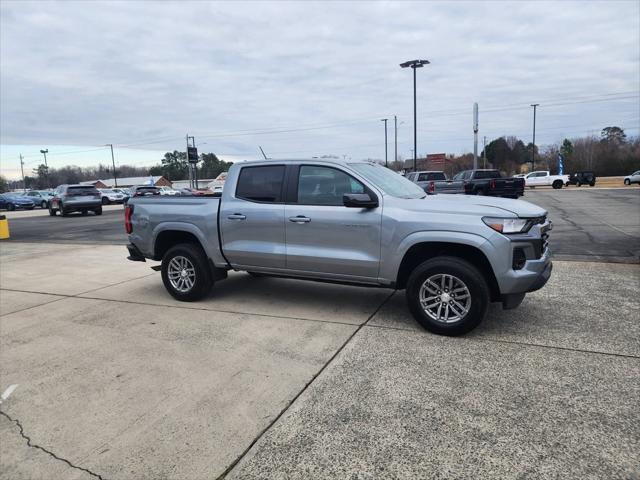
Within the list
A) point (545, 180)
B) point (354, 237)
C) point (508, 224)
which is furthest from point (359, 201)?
point (545, 180)

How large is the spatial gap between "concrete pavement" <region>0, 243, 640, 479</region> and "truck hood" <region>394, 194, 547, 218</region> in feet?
4.08

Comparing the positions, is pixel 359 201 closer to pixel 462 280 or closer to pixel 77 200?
→ pixel 462 280

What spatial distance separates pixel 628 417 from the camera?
9.86 feet

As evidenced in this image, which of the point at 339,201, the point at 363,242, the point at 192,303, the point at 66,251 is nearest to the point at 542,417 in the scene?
the point at 363,242

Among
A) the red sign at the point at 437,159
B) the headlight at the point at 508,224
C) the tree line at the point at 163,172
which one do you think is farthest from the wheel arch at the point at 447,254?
the tree line at the point at 163,172

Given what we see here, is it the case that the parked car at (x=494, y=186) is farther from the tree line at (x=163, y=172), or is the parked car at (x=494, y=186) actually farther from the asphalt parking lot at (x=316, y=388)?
the tree line at (x=163, y=172)

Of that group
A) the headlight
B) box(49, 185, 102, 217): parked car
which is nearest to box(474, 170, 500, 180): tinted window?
box(49, 185, 102, 217): parked car

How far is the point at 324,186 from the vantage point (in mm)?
5188

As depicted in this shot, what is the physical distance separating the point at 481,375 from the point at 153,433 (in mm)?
2522

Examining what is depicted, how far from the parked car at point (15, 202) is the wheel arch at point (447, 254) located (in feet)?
141

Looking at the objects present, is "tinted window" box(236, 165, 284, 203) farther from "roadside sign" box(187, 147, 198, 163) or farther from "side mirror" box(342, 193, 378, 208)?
"roadside sign" box(187, 147, 198, 163)

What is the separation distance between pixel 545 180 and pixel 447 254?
141 feet

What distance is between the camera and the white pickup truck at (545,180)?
131 ft

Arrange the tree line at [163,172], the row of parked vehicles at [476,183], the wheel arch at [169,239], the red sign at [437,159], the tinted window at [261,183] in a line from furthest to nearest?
the tree line at [163,172] < the red sign at [437,159] < the row of parked vehicles at [476,183] < the wheel arch at [169,239] < the tinted window at [261,183]
